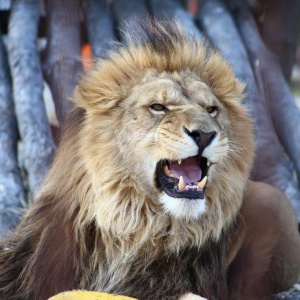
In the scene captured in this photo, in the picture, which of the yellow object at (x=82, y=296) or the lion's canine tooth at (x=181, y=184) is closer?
the yellow object at (x=82, y=296)

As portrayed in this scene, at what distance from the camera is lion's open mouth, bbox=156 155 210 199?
10.9ft

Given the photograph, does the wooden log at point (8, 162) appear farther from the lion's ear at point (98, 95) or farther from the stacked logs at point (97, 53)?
the lion's ear at point (98, 95)

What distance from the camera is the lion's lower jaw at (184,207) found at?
332cm

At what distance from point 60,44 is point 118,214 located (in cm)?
177

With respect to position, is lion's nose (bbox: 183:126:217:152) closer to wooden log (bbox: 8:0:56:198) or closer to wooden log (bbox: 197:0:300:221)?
wooden log (bbox: 197:0:300:221)

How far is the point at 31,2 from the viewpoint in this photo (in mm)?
5195

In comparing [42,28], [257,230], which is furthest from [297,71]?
[257,230]

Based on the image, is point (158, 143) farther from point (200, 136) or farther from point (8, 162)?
point (8, 162)

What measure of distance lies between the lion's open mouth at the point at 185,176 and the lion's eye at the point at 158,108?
0.19 metres

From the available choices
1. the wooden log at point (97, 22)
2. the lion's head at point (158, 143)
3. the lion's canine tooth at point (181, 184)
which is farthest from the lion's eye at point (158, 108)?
the wooden log at point (97, 22)

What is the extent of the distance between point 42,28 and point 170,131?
2204 mm

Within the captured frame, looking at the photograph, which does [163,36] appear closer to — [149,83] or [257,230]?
[149,83]

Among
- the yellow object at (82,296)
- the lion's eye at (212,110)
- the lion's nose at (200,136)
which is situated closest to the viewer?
the yellow object at (82,296)

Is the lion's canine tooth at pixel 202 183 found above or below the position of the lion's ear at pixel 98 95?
below
